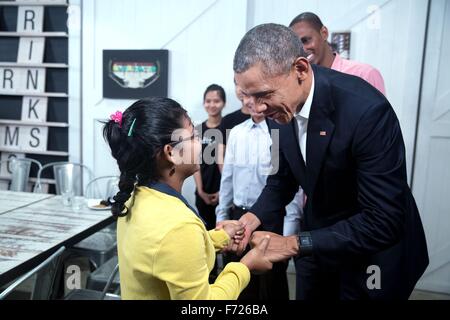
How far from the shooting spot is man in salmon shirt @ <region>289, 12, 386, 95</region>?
2.03 metres

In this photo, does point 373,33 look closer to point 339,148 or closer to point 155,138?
point 339,148

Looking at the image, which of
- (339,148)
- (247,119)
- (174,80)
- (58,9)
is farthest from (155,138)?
(58,9)

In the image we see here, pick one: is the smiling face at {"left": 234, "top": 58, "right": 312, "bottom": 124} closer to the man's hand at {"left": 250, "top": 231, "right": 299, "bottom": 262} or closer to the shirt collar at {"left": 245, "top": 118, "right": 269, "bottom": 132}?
the man's hand at {"left": 250, "top": 231, "right": 299, "bottom": 262}

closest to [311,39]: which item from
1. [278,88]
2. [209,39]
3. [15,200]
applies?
[278,88]

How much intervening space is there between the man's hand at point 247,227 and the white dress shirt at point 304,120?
1.22ft

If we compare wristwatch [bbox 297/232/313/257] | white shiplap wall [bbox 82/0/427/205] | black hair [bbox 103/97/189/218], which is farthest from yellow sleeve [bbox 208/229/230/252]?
white shiplap wall [bbox 82/0/427/205]

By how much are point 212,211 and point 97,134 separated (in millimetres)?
1404

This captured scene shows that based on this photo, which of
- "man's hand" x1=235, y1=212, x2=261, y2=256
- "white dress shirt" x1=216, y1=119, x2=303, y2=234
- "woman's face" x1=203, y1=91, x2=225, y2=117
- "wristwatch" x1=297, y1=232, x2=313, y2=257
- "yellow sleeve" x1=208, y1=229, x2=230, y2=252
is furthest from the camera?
"woman's face" x1=203, y1=91, x2=225, y2=117

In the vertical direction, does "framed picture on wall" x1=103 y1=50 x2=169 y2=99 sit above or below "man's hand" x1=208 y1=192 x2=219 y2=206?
above

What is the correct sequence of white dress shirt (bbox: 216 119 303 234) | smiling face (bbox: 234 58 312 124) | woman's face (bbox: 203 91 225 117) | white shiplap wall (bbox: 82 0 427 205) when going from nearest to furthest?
smiling face (bbox: 234 58 312 124) → white dress shirt (bbox: 216 119 303 234) → white shiplap wall (bbox: 82 0 427 205) → woman's face (bbox: 203 91 225 117)

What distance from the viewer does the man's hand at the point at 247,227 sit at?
1479 mm

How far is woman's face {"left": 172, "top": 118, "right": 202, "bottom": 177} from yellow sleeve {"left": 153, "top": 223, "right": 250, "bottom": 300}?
22cm

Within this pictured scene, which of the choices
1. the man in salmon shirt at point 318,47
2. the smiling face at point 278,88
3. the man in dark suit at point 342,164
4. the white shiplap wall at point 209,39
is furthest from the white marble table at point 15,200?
the man in salmon shirt at point 318,47

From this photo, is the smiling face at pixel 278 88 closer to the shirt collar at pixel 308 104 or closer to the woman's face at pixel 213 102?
the shirt collar at pixel 308 104
